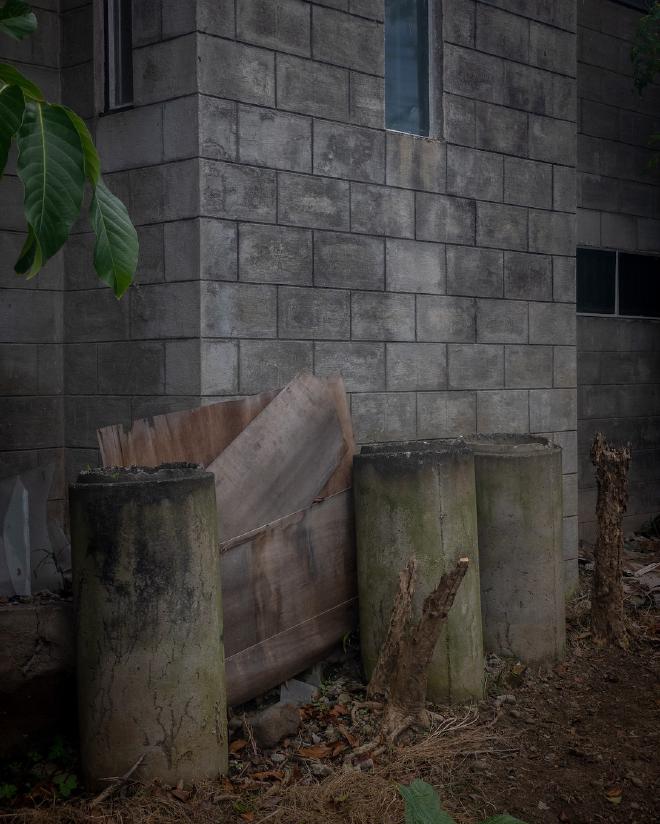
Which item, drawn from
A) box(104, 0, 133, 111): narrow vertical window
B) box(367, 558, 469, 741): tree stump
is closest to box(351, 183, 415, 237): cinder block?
box(104, 0, 133, 111): narrow vertical window

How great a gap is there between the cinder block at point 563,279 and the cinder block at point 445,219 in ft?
3.10

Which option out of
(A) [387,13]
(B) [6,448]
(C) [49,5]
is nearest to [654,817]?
(B) [6,448]

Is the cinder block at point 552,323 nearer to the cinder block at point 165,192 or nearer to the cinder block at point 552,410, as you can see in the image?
the cinder block at point 552,410

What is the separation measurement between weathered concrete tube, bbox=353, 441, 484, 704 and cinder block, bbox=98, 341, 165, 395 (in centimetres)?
126

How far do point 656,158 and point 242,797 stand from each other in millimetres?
7242

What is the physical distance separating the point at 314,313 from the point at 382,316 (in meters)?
0.56

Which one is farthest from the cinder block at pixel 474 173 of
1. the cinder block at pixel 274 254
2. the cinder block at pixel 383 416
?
the cinder block at pixel 383 416

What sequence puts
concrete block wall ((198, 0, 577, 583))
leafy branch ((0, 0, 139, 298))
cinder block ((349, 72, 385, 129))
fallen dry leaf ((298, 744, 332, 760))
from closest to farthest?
1. leafy branch ((0, 0, 139, 298))
2. fallen dry leaf ((298, 744, 332, 760))
3. concrete block wall ((198, 0, 577, 583))
4. cinder block ((349, 72, 385, 129))

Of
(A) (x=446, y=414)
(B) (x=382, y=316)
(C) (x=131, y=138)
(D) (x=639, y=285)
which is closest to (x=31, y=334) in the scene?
(C) (x=131, y=138)

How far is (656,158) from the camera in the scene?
8945 millimetres

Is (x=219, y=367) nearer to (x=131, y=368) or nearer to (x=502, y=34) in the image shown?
(x=131, y=368)

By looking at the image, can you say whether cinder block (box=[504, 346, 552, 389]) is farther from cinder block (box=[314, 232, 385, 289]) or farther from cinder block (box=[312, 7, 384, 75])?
cinder block (box=[312, 7, 384, 75])

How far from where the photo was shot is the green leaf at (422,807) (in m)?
1.16

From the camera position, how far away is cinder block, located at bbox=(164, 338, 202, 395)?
5.10 metres
